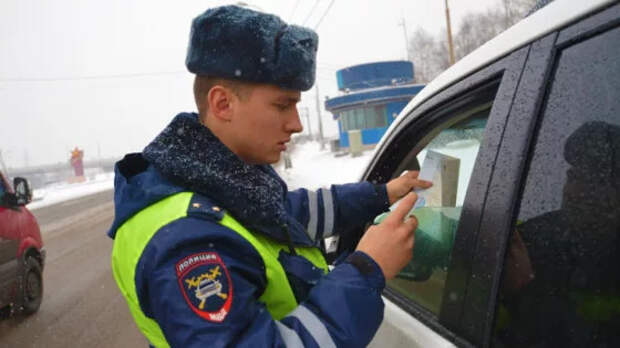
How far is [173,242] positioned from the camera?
34.1 inches

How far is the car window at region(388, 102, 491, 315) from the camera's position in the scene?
4.04 feet

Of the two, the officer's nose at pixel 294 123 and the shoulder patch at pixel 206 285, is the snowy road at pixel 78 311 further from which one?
the shoulder patch at pixel 206 285

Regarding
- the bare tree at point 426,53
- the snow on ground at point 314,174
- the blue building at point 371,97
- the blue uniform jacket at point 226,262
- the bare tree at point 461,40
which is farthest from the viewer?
the bare tree at point 426,53

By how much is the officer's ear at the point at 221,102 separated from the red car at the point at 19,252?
13.5 ft

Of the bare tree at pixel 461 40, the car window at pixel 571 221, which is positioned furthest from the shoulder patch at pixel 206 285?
the bare tree at pixel 461 40

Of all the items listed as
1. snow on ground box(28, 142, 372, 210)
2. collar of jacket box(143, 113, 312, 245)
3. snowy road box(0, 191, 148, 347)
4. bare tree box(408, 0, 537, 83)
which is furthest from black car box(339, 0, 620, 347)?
bare tree box(408, 0, 537, 83)

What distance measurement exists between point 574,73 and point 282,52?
2.21 feet

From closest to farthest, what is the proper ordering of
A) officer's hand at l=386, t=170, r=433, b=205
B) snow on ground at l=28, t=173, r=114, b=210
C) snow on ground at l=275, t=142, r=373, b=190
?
officer's hand at l=386, t=170, r=433, b=205, snow on ground at l=275, t=142, r=373, b=190, snow on ground at l=28, t=173, r=114, b=210

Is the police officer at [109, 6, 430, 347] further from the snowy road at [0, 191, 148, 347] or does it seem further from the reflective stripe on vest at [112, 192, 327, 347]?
the snowy road at [0, 191, 148, 347]

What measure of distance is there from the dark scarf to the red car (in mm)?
4029

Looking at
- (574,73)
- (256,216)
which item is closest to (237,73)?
(256,216)

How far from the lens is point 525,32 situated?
94 centimetres

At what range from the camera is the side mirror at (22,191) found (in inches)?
172

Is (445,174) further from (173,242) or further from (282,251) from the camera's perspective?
(173,242)
